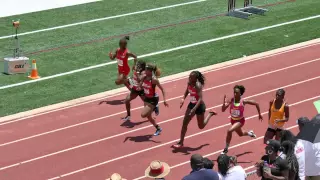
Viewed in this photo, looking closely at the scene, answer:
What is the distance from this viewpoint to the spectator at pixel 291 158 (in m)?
11.4

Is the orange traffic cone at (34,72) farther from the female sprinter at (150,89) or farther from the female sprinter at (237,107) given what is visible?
the female sprinter at (237,107)

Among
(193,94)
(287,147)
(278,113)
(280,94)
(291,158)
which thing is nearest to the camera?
(291,158)

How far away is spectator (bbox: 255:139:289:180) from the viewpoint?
37.2 feet

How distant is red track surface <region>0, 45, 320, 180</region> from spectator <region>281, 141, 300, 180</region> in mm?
4096

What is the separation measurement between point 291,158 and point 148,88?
5967mm

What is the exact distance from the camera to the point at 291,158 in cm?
1138

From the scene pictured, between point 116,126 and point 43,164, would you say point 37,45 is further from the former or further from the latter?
point 43,164

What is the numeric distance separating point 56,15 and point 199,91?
13.0 meters

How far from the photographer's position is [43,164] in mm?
15984

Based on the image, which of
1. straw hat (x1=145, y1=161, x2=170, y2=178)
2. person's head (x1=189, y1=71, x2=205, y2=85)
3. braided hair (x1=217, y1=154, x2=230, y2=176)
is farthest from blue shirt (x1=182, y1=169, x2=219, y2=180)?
person's head (x1=189, y1=71, x2=205, y2=85)

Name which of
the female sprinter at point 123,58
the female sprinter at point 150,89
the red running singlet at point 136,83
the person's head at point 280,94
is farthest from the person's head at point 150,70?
the person's head at point 280,94

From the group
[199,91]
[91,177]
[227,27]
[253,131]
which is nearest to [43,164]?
[91,177]

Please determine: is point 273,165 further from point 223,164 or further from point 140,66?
point 140,66

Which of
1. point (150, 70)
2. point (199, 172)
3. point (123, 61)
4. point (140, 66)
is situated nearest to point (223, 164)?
point (199, 172)
